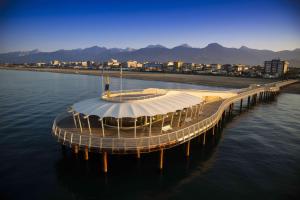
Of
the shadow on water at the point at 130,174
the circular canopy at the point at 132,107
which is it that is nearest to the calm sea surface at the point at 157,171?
the shadow on water at the point at 130,174

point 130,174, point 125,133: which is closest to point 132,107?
point 125,133

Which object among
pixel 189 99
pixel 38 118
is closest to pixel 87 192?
pixel 189 99

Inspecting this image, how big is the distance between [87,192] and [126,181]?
4081 millimetres

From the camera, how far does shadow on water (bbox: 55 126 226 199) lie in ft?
69.1

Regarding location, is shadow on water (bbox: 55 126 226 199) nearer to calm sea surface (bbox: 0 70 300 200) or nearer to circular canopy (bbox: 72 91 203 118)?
calm sea surface (bbox: 0 70 300 200)

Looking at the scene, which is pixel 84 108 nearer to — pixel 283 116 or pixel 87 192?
pixel 87 192

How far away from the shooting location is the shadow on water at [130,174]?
69.1 feet

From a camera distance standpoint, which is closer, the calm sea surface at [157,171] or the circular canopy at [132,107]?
the calm sea surface at [157,171]

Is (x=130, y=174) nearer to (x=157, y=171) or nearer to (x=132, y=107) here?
(x=157, y=171)

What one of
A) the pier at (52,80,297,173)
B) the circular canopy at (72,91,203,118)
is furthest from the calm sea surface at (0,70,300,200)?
the circular canopy at (72,91,203,118)

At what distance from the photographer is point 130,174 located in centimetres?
2389

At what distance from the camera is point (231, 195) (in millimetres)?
20922

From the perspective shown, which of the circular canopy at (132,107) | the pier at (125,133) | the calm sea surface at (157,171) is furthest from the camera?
the circular canopy at (132,107)

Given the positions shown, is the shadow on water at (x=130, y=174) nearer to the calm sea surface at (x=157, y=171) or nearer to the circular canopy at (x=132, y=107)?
the calm sea surface at (x=157, y=171)
